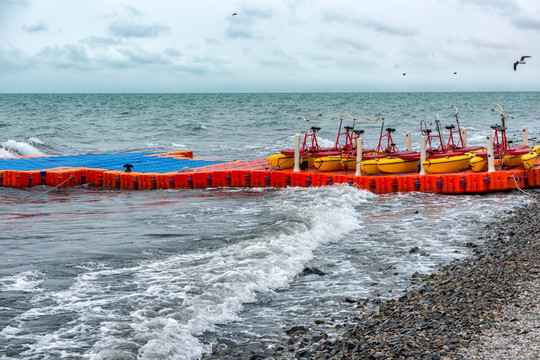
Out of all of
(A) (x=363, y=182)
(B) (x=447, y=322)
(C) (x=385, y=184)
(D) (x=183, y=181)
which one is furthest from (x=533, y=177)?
(B) (x=447, y=322)

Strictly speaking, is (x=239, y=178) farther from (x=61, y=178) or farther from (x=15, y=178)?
(x=15, y=178)

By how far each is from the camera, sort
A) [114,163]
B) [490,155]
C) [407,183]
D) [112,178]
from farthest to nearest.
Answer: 1. [114,163]
2. [112,178]
3. [407,183]
4. [490,155]


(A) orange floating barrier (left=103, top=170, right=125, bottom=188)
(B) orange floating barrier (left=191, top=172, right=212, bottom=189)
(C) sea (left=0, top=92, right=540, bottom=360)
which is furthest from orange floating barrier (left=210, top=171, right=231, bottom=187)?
(A) orange floating barrier (left=103, top=170, right=125, bottom=188)

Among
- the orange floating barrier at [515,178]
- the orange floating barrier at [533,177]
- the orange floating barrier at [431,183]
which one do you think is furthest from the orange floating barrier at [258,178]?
the orange floating barrier at [533,177]

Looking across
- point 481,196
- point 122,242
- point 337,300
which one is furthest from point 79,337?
point 481,196

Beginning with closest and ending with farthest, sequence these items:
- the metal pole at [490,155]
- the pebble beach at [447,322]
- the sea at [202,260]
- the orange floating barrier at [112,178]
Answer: the pebble beach at [447,322] < the sea at [202,260] < the metal pole at [490,155] < the orange floating barrier at [112,178]

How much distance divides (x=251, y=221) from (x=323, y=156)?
656cm

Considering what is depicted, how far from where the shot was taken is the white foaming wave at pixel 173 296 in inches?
285

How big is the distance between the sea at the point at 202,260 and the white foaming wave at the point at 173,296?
0.03 m

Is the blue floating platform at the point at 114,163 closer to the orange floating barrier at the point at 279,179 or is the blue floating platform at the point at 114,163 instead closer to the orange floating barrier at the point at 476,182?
the orange floating barrier at the point at 279,179

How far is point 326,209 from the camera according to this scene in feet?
51.4

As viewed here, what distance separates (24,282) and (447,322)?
6.68 meters

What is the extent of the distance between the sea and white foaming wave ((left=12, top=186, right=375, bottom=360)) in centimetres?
3

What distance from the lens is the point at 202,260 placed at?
35.8ft
